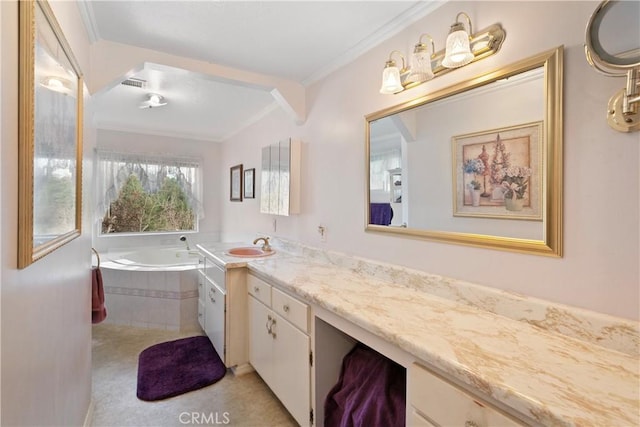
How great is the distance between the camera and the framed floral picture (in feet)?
3.67

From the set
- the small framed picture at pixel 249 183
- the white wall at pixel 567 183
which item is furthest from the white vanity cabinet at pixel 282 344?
the small framed picture at pixel 249 183

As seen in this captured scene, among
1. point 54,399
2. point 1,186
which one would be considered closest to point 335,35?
point 1,186

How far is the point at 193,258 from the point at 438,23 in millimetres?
3890

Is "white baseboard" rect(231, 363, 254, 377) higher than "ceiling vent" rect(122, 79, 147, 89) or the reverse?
the reverse

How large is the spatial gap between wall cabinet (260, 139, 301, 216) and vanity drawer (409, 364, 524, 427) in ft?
5.72

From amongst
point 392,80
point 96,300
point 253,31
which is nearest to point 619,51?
point 392,80

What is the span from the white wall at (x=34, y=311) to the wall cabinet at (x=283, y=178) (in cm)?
141

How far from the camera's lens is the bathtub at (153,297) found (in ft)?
9.85

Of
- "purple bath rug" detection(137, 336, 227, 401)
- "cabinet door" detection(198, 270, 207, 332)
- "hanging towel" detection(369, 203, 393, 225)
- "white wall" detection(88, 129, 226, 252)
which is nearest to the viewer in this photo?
"hanging towel" detection(369, 203, 393, 225)

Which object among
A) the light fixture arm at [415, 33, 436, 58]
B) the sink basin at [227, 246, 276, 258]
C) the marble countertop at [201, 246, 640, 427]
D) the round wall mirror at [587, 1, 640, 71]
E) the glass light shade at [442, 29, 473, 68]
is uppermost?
the light fixture arm at [415, 33, 436, 58]

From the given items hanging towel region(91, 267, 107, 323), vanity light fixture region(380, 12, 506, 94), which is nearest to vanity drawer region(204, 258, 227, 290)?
hanging towel region(91, 267, 107, 323)

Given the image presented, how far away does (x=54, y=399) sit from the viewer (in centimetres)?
104

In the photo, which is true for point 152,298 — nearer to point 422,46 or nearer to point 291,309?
point 291,309

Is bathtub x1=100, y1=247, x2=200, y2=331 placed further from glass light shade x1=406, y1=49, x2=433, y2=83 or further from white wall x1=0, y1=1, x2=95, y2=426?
glass light shade x1=406, y1=49, x2=433, y2=83
